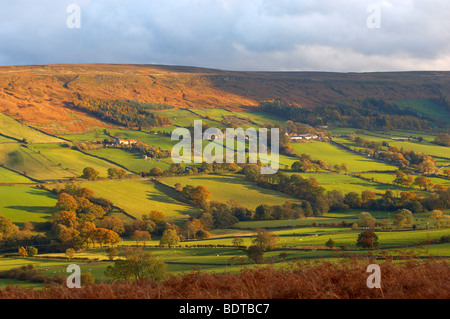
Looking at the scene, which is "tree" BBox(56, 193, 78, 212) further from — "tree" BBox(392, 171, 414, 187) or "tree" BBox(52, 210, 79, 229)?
"tree" BBox(392, 171, 414, 187)

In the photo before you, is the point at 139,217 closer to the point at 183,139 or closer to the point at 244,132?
the point at 183,139

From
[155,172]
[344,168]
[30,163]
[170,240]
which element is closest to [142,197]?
[155,172]

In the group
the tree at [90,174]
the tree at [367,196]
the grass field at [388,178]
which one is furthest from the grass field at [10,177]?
→ the grass field at [388,178]

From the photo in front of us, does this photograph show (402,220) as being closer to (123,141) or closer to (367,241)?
(367,241)

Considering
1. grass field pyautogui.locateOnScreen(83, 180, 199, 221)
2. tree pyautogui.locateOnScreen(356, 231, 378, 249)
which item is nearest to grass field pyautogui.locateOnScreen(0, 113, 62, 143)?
grass field pyautogui.locateOnScreen(83, 180, 199, 221)

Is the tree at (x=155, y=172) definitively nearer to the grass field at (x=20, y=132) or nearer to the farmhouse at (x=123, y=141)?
the farmhouse at (x=123, y=141)
